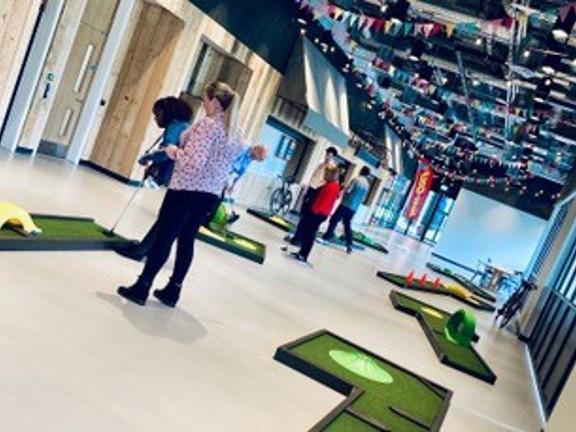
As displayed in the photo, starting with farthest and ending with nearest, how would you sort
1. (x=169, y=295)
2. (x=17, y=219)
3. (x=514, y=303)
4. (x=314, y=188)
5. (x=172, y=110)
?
Answer: (x=514, y=303) → (x=314, y=188) → (x=172, y=110) → (x=17, y=219) → (x=169, y=295)

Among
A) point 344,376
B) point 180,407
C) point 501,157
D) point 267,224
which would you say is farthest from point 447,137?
point 180,407

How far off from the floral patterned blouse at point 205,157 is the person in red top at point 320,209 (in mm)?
5109

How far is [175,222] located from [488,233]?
25.5 meters

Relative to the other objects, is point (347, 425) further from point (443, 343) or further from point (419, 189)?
point (419, 189)

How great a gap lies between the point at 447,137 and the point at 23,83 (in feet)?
56.9

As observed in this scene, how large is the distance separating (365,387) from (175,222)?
1.63 meters

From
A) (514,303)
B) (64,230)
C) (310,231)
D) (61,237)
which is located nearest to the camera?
(61,237)

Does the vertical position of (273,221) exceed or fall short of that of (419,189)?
it falls short

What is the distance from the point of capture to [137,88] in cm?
997

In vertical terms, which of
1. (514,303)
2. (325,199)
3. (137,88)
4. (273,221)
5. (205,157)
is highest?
(137,88)

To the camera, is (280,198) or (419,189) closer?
(280,198)

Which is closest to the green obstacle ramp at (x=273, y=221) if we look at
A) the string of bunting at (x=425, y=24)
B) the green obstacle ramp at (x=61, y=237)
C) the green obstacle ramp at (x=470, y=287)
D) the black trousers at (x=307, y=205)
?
the black trousers at (x=307, y=205)

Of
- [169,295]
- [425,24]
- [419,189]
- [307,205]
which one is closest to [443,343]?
[307,205]

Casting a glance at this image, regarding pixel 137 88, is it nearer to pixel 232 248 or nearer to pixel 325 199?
pixel 325 199
